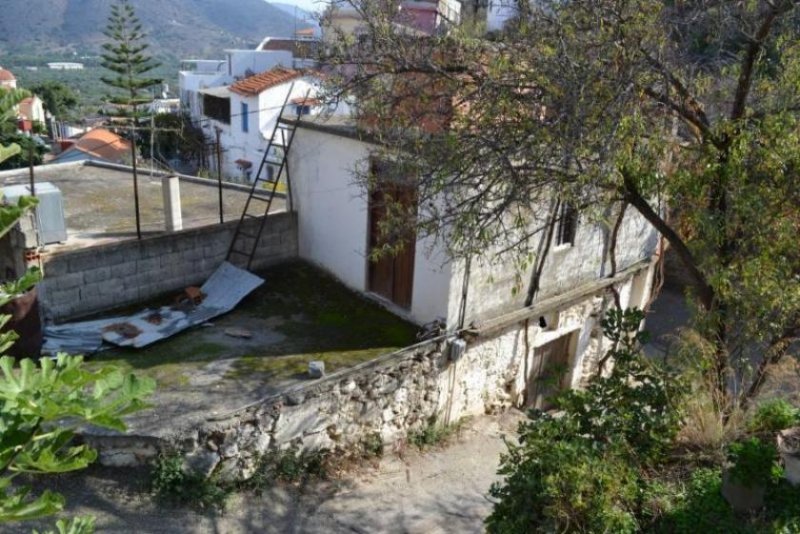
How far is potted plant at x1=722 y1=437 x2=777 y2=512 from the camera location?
5473 mm

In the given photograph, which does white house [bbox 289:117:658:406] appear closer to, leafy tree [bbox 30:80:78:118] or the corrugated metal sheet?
the corrugated metal sheet

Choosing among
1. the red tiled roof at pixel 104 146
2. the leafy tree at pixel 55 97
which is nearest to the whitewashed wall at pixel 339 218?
the red tiled roof at pixel 104 146

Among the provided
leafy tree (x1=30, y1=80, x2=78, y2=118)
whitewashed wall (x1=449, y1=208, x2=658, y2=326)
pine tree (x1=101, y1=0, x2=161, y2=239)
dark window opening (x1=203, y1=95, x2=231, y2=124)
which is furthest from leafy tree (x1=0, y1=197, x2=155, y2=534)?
leafy tree (x1=30, y1=80, x2=78, y2=118)

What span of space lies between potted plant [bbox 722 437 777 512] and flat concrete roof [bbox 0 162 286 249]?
9525mm

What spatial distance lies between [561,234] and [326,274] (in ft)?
14.6

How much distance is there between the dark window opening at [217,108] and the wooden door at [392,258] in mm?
25536

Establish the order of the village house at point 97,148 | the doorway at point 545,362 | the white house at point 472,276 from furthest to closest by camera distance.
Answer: the village house at point 97,148
the doorway at point 545,362
the white house at point 472,276

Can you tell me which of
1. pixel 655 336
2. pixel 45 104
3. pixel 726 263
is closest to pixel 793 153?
pixel 726 263

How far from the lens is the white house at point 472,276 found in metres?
10.0

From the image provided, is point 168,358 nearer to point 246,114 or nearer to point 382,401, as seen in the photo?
point 382,401

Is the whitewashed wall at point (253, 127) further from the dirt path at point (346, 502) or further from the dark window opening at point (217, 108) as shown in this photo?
the dirt path at point (346, 502)

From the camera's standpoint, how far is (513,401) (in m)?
11.6

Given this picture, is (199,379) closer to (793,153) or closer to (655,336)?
(793,153)

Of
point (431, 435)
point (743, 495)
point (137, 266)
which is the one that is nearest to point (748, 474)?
point (743, 495)
